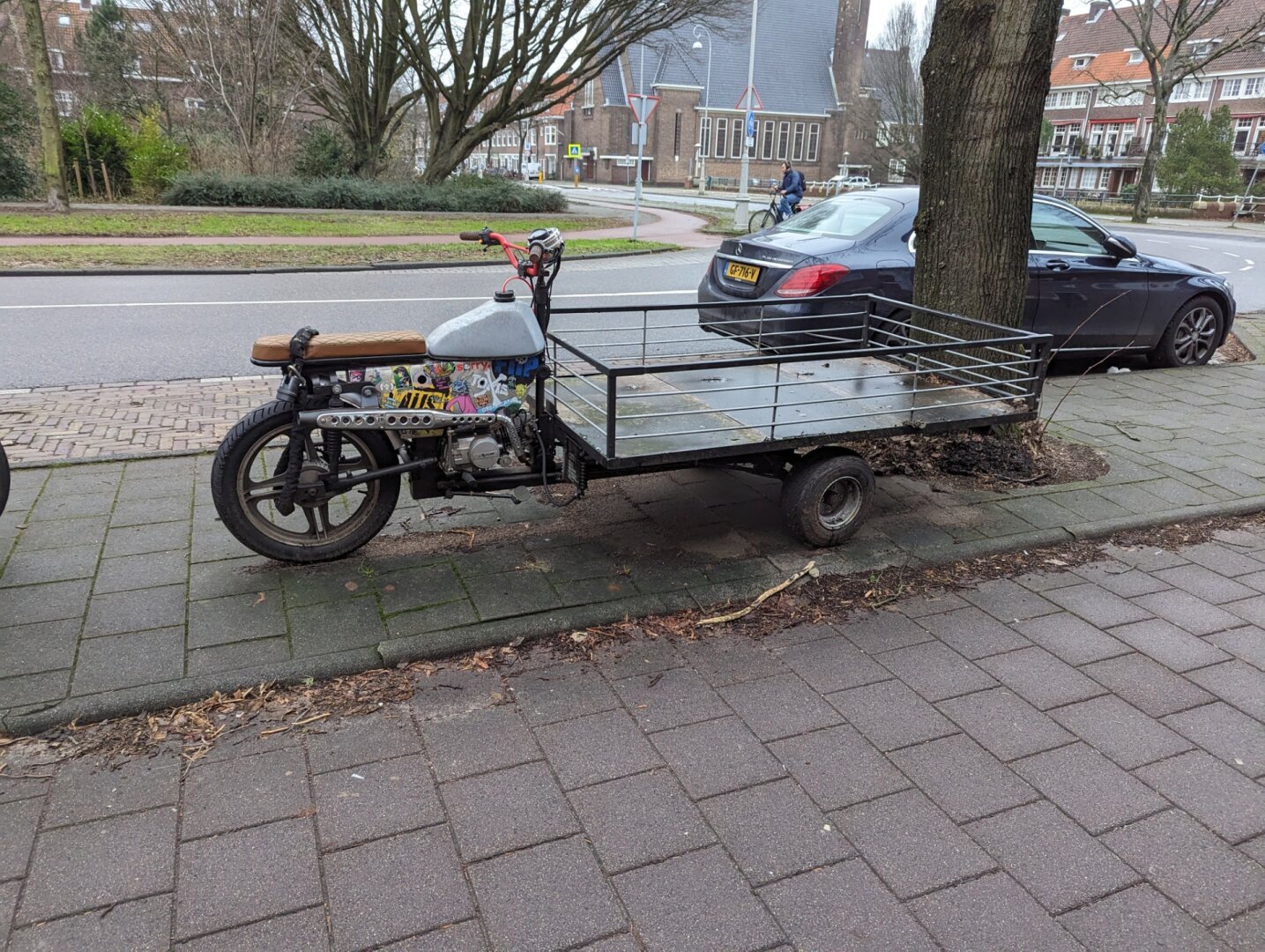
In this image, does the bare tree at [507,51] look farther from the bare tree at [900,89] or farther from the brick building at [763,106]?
the brick building at [763,106]

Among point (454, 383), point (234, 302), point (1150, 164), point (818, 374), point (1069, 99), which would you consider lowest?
point (234, 302)

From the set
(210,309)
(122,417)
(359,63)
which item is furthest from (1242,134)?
(122,417)

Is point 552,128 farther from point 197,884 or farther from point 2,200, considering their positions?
point 197,884

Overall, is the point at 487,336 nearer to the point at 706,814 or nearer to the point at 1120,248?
the point at 706,814

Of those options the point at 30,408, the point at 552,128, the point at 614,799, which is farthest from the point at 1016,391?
the point at 552,128

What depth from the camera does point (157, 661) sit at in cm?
316

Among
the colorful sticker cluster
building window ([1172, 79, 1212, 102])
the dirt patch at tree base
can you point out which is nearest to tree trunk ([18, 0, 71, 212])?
the colorful sticker cluster

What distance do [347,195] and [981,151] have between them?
21264mm

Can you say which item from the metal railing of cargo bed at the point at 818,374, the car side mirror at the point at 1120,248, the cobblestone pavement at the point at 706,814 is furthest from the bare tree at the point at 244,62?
the cobblestone pavement at the point at 706,814

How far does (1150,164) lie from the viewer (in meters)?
36.1

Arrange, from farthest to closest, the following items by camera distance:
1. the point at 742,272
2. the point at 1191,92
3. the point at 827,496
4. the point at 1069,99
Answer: the point at 1069,99 < the point at 1191,92 < the point at 742,272 < the point at 827,496

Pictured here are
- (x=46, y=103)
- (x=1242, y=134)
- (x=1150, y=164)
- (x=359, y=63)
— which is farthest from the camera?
(x=1242, y=134)

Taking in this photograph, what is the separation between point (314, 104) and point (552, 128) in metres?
59.9

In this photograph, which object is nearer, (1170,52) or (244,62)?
(244,62)
